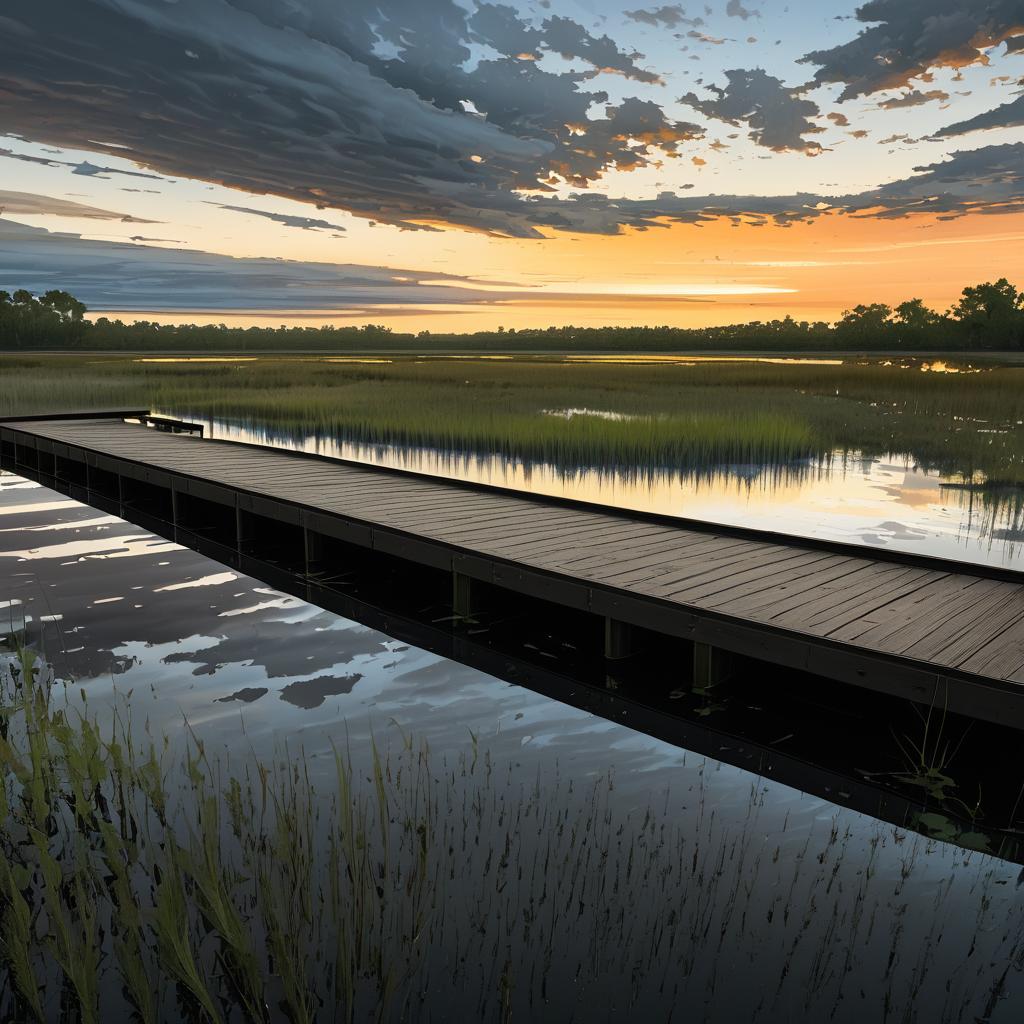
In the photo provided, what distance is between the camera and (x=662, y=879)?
12.8ft

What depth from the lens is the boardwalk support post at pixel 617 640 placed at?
6.71 m

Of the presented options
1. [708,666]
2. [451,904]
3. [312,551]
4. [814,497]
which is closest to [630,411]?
[814,497]

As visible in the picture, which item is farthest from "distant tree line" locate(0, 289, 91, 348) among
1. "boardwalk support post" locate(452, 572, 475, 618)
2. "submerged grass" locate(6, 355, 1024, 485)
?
"boardwalk support post" locate(452, 572, 475, 618)

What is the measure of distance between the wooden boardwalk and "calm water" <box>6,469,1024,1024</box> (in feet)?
2.61

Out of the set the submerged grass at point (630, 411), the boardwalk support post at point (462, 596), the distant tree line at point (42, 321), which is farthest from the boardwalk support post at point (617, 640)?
the distant tree line at point (42, 321)

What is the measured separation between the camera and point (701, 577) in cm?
656

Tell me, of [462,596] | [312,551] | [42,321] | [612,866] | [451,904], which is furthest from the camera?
[42,321]

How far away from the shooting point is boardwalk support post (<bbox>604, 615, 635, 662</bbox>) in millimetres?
6711

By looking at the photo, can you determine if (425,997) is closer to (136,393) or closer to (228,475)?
(228,475)

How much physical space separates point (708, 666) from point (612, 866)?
2.42 meters

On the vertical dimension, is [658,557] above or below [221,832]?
above

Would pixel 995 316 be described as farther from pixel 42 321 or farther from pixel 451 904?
pixel 42 321

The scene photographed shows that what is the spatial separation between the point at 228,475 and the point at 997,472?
1275cm

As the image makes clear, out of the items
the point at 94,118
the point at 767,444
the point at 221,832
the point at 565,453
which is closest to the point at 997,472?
the point at 767,444
